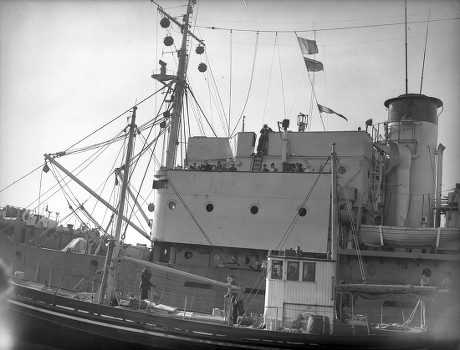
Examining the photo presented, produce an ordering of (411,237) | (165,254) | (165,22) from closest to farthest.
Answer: (411,237)
(165,254)
(165,22)

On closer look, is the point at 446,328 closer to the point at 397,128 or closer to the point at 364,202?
the point at 364,202

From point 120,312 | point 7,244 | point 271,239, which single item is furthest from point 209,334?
point 7,244

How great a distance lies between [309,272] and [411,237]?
25.5ft

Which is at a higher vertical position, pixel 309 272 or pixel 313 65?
pixel 313 65

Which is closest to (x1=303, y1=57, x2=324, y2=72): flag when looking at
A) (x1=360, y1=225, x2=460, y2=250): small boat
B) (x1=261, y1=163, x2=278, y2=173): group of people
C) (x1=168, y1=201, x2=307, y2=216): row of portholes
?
(x1=261, y1=163, x2=278, y2=173): group of people

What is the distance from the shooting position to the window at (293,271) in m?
14.6

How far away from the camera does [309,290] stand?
14562mm

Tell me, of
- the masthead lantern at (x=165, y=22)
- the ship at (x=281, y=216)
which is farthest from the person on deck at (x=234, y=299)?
the masthead lantern at (x=165, y=22)

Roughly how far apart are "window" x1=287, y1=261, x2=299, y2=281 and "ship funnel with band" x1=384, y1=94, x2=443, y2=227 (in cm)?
1102

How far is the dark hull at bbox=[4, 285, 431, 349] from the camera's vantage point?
12414mm

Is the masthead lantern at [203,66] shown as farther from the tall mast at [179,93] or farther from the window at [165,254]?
the window at [165,254]

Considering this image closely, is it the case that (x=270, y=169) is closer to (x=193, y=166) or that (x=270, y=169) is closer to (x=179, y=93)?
(x=193, y=166)

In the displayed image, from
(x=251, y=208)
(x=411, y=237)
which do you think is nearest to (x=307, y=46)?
(x=251, y=208)

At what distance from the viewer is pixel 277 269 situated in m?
14.9
